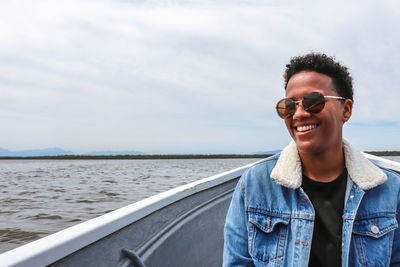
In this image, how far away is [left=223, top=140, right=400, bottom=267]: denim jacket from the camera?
1377 millimetres

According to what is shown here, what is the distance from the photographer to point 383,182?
56.1 inches

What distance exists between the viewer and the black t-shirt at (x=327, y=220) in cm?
141

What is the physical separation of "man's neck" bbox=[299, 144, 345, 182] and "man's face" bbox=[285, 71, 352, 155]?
1.1 inches

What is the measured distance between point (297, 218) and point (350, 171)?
1.16ft

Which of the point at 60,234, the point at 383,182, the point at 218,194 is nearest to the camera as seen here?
the point at 60,234

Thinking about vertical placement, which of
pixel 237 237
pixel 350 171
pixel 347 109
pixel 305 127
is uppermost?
pixel 347 109

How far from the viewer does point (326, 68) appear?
57.3 inches

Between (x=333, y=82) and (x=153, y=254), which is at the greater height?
(x=333, y=82)

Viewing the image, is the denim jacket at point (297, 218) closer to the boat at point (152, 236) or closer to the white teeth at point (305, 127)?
the white teeth at point (305, 127)

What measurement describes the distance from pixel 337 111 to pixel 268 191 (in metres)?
0.51

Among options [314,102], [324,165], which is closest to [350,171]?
[324,165]

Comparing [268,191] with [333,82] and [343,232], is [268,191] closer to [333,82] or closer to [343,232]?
[343,232]

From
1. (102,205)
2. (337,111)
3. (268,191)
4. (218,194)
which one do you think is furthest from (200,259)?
(102,205)

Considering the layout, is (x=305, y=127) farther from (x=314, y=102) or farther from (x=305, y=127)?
(x=314, y=102)
